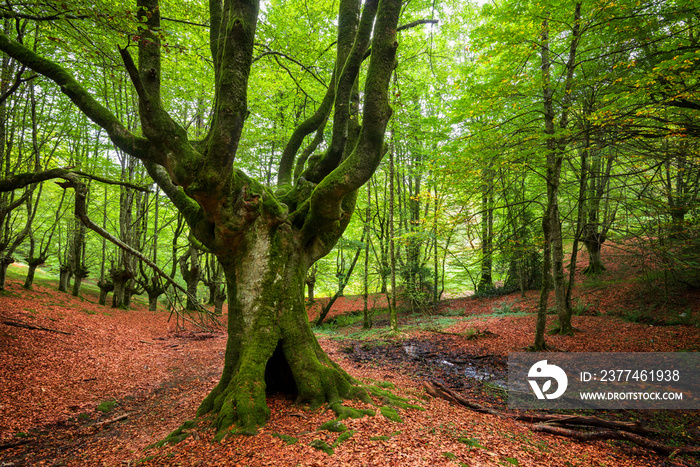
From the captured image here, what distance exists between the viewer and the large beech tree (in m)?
3.46

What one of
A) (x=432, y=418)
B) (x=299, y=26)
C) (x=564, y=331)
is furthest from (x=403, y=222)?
(x=432, y=418)

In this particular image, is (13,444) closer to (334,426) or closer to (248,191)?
(334,426)

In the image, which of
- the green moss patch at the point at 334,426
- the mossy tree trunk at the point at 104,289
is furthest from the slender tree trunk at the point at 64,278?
the green moss patch at the point at 334,426

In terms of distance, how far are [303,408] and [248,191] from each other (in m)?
2.99

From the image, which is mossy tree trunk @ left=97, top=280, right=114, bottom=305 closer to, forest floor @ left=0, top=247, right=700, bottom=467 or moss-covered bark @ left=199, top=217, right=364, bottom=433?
forest floor @ left=0, top=247, right=700, bottom=467

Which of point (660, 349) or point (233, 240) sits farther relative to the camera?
point (660, 349)

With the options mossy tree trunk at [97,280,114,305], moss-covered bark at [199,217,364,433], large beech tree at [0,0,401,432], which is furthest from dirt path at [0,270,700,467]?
mossy tree trunk at [97,280,114,305]

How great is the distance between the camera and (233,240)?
4.18m

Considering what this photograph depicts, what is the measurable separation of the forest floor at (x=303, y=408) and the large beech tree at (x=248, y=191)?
520 mm

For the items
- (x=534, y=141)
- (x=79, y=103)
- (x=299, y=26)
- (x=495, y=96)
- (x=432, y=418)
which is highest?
(x=299, y=26)

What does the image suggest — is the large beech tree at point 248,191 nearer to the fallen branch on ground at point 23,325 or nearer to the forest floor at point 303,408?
the forest floor at point 303,408

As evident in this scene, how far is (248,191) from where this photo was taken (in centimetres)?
416

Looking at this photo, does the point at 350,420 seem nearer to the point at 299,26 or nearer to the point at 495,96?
the point at 495,96

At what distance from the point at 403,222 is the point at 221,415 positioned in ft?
48.1
